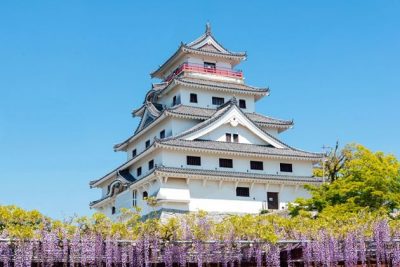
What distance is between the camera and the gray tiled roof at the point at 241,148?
2711cm

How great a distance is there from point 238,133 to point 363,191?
997cm

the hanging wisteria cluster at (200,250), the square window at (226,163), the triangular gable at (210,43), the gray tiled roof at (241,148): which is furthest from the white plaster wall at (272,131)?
the hanging wisteria cluster at (200,250)

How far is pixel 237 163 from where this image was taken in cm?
2841

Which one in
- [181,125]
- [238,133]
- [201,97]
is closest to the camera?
[238,133]

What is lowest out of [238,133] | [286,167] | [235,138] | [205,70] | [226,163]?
[286,167]

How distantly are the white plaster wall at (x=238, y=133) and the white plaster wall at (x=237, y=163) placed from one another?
137cm

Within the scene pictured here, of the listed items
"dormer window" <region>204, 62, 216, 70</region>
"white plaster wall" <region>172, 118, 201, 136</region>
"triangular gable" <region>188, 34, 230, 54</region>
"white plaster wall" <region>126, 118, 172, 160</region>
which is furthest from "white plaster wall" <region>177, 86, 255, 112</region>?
"triangular gable" <region>188, 34, 230, 54</region>

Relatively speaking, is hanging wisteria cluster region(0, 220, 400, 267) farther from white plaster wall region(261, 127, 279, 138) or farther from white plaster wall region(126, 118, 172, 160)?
white plaster wall region(261, 127, 279, 138)

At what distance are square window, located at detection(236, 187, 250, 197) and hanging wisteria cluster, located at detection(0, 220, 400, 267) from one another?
13259 mm

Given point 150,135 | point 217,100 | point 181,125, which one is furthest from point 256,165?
point 150,135

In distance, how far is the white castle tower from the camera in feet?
88.5

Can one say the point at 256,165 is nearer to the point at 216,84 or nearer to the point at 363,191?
the point at 216,84

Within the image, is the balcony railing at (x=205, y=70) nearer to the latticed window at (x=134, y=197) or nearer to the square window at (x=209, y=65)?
the square window at (x=209, y=65)

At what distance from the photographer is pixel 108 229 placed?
11.9m
